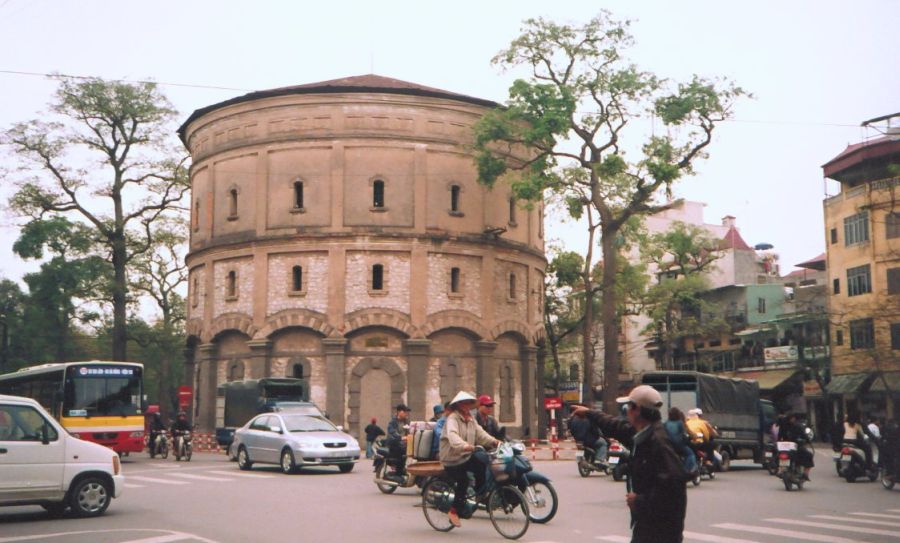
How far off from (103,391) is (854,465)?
18.4m

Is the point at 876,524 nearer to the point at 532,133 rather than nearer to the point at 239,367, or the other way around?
the point at 532,133

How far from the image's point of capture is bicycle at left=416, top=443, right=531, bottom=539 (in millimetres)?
10781

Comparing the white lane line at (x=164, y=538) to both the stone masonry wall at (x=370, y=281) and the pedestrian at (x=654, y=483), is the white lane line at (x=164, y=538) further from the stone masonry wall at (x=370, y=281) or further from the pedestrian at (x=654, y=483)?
the stone masonry wall at (x=370, y=281)

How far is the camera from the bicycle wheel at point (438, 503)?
11.4 meters

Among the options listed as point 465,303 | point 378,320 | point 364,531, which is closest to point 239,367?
point 378,320

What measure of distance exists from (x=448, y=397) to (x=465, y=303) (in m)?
3.92

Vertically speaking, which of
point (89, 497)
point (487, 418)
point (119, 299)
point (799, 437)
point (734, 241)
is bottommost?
point (89, 497)

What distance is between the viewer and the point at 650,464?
19.0ft

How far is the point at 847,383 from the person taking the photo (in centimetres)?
4359

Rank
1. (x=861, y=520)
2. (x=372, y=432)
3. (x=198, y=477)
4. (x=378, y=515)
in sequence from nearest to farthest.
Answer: (x=861, y=520), (x=378, y=515), (x=198, y=477), (x=372, y=432)

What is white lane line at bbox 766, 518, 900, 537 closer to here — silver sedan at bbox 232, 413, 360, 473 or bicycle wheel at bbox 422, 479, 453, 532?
bicycle wheel at bbox 422, 479, 453, 532

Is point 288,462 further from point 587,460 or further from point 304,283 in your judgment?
point 304,283

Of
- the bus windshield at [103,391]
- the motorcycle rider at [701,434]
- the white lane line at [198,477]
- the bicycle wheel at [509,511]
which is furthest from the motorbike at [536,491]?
the bus windshield at [103,391]

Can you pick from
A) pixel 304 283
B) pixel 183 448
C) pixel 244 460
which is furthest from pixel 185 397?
pixel 244 460
